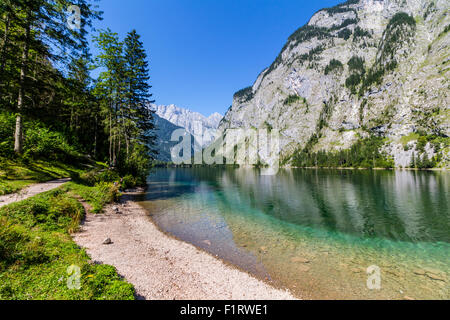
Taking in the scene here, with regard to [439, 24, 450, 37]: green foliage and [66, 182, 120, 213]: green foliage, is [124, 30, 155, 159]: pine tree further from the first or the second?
[439, 24, 450, 37]: green foliage

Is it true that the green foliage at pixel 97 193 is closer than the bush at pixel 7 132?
Yes

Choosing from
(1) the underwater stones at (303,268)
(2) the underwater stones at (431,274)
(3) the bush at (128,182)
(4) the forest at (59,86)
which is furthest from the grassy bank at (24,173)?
(2) the underwater stones at (431,274)

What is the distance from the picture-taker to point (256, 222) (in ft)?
65.2

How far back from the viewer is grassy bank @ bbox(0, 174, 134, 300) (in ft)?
17.7

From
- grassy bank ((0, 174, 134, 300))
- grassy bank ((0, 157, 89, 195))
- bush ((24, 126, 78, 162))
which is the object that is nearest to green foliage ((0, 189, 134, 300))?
grassy bank ((0, 174, 134, 300))

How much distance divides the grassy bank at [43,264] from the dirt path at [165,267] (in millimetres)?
1171

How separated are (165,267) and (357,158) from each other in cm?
18524

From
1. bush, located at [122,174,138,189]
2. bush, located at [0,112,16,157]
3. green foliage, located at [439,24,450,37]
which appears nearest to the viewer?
bush, located at [0,112,16,157]

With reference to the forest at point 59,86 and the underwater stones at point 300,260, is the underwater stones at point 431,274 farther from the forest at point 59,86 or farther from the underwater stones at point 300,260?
the forest at point 59,86

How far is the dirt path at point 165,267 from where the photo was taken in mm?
7797

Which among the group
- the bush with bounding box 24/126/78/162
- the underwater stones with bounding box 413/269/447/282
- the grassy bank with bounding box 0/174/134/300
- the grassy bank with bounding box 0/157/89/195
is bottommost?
the underwater stones with bounding box 413/269/447/282

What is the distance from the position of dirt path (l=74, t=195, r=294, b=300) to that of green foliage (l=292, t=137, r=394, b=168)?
17710 cm
